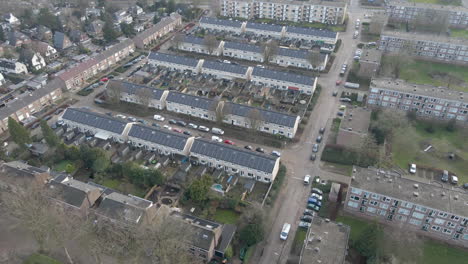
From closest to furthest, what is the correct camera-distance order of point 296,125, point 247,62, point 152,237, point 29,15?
1. point 152,237
2. point 296,125
3. point 247,62
4. point 29,15

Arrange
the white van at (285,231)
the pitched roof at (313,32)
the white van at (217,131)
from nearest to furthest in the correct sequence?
the white van at (285,231)
the white van at (217,131)
the pitched roof at (313,32)

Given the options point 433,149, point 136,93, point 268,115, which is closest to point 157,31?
point 136,93

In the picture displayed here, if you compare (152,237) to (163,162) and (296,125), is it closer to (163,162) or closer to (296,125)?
(163,162)

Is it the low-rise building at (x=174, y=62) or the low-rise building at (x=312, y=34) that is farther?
the low-rise building at (x=312, y=34)

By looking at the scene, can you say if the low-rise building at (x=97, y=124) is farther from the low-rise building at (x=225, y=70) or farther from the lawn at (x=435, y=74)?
the lawn at (x=435, y=74)

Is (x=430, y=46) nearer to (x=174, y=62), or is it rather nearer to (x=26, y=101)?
(x=174, y=62)

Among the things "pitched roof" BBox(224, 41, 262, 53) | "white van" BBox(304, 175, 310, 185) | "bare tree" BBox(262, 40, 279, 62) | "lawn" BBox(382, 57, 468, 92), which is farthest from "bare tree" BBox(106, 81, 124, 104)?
"lawn" BBox(382, 57, 468, 92)

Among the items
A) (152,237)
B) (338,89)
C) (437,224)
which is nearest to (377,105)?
(338,89)

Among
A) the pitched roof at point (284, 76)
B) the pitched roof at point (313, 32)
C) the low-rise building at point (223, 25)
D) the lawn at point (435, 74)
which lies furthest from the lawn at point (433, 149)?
the low-rise building at point (223, 25)
